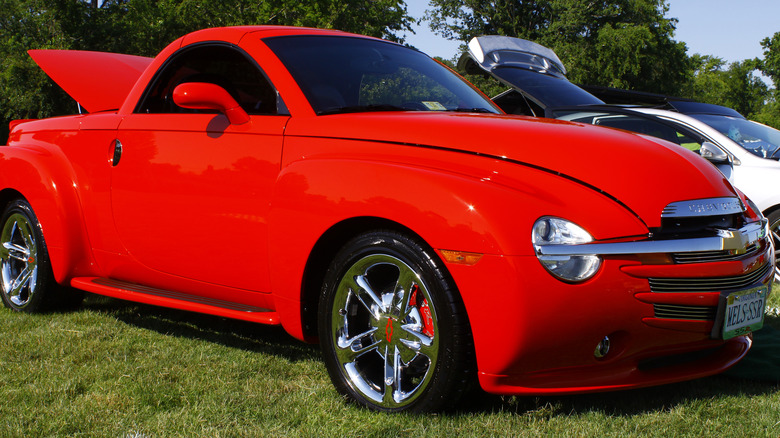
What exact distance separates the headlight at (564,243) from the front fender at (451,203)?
0.09ft

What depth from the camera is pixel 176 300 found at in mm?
A: 3795

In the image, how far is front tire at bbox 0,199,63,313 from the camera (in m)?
4.66

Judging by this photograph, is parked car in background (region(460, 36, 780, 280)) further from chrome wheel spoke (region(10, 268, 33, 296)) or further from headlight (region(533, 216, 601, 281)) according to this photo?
chrome wheel spoke (region(10, 268, 33, 296))

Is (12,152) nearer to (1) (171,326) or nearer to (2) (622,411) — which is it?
(1) (171,326)

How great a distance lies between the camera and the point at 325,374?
139 inches

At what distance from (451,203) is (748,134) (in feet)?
16.5

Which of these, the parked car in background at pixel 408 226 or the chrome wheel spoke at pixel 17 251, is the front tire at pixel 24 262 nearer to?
the chrome wheel spoke at pixel 17 251

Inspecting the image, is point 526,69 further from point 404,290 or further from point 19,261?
point 404,290

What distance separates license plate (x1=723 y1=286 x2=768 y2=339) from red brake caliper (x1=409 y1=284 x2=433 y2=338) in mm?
1072

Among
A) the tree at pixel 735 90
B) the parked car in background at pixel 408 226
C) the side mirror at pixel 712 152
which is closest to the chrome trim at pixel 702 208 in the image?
the parked car in background at pixel 408 226

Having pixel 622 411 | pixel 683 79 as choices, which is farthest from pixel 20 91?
pixel 683 79

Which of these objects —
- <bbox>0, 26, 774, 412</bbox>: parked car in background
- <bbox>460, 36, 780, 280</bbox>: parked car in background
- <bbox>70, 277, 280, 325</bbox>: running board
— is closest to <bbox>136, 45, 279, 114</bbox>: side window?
<bbox>0, 26, 774, 412</bbox>: parked car in background

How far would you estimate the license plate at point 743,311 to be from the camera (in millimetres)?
2779

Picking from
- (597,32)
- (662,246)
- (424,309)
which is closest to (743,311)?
(662,246)
